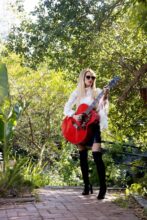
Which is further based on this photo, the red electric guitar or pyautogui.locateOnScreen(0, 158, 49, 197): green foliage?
pyautogui.locateOnScreen(0, 158, 49, 197): green foliage

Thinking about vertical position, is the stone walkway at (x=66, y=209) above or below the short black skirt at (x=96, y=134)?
below

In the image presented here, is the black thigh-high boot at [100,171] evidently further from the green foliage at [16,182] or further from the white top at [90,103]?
the green foliage at [16,182]

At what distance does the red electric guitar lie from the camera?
5.53 meters

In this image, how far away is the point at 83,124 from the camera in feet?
18.4

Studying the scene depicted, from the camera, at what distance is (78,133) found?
5.68 m

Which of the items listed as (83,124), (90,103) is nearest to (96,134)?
(83,124)

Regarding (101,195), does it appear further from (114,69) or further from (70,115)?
(114,69)

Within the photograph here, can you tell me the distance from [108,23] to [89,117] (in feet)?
9.84

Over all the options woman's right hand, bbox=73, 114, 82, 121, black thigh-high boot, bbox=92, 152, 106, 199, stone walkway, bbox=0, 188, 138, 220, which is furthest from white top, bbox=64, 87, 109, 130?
stone walkway, bbox=0, 188, 138, 220

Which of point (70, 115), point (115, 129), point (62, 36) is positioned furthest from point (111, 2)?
point (115, 129)

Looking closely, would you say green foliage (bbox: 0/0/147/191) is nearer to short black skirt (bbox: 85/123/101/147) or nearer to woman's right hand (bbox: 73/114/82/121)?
woman's right hand (bbox: 73/114/82/121)

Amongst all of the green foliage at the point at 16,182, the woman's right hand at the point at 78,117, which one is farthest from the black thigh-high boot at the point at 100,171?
the green foliage at the point at 16,182

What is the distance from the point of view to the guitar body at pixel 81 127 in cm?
554

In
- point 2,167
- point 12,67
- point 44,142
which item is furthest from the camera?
point 12,67
